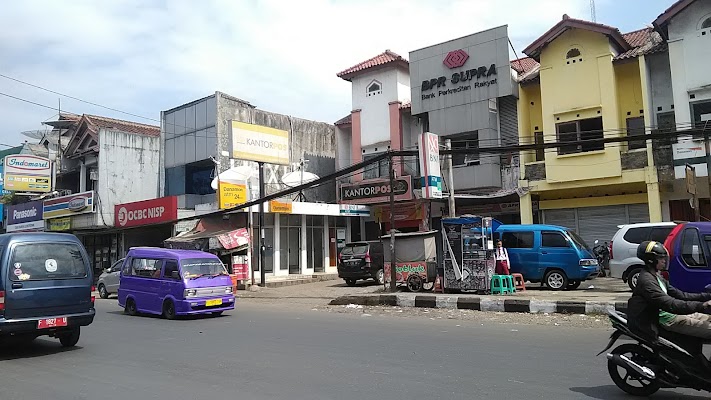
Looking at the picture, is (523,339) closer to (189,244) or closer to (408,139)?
(189,244)

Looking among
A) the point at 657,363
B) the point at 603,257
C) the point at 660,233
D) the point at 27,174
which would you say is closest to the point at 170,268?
the point at 657,363

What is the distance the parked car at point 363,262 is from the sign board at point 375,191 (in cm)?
495

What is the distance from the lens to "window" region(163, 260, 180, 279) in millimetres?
14676

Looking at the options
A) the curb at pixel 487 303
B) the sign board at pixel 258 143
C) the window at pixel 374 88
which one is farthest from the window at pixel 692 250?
the window at pixel 374 88

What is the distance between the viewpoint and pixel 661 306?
546 centimetres

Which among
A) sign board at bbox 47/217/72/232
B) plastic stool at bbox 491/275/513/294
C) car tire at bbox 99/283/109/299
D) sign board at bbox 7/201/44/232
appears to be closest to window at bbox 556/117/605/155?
plastic stool at bbox 491/275/513/294

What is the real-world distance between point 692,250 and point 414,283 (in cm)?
877

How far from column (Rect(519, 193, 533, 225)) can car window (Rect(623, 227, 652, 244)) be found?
810 centimetres

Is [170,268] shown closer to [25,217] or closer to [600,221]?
[600,221]

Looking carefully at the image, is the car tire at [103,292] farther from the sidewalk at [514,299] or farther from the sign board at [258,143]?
the sign board at [258,143]

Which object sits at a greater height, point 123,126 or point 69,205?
point 123,126

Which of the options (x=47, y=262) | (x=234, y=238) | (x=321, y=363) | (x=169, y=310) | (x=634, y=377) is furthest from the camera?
(x=234, y=238)

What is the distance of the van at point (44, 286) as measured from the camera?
8938mm

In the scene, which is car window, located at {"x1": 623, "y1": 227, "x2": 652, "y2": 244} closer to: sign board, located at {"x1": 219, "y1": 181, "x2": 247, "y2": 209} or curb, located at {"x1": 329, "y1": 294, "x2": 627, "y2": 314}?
curb, located at {"x1": 329, "y1": 294, "x2": 627, "y2": 314}
